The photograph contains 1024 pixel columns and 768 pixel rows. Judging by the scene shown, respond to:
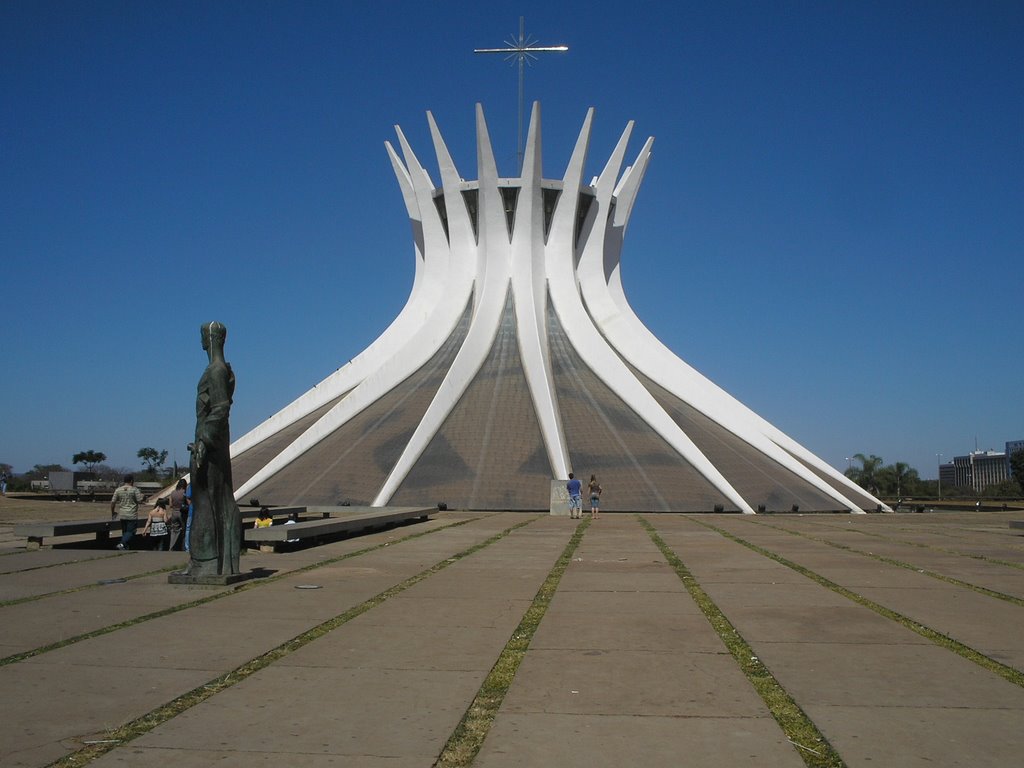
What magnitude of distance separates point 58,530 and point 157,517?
1326mm

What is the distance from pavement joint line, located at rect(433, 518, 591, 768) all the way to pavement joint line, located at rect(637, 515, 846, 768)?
1207mm

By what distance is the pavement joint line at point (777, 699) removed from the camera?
3439mm

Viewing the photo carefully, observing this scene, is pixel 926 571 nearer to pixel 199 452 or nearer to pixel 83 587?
pixel 199 452

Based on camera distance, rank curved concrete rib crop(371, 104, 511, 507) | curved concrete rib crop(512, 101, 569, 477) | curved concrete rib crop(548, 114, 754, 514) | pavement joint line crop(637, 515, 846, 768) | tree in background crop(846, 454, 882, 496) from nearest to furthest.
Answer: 1. pavement joint line crop(637, 515, 846, 768)
2. curved concrete rib crop(548, 114, 754, 514)
3. curved concrete rib crop(371, 104, 511, 507)
4. curved concrete rib crop(512, 101, 569, 477)
5. tree in background crop(846, 454, 882, 496)

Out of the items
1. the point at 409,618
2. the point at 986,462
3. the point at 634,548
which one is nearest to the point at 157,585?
the point at 409,618

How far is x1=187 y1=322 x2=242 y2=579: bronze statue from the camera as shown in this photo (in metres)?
7.81

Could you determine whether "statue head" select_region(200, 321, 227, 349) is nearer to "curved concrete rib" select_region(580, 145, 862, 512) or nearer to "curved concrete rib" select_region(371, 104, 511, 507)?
"curved concrete rib" select_region(371, 104, 511, 507)

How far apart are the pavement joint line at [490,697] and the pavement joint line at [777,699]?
3.96 feet

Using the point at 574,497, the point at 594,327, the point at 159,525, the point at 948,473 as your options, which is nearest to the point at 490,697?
the point at 159,525

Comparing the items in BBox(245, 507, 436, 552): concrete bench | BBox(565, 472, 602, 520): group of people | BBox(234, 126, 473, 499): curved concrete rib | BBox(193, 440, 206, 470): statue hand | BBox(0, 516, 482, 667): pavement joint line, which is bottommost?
BBox(0, 516, 482, 667): pavement joint line

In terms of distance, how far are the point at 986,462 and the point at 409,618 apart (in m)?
178

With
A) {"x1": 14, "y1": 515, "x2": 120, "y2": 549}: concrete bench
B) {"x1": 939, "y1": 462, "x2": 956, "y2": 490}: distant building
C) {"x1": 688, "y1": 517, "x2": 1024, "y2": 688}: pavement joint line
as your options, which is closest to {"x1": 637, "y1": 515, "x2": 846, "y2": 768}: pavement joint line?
{"x1": 688, "y1": 517, "x2": 1024, "y2": 688}: pavement joint line

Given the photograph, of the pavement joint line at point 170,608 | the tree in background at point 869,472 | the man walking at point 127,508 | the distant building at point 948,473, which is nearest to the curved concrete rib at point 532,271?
the man walking at point 127,508

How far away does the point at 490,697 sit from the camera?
4.24 meters
